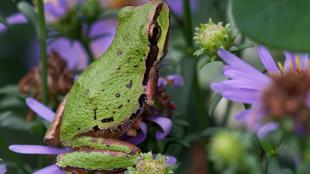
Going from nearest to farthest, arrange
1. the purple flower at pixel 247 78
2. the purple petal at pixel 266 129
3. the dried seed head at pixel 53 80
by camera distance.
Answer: the purple petal at pixel 266 129 < the purple flower at pixel 247 78 < the dried seed head at pixel 53 80

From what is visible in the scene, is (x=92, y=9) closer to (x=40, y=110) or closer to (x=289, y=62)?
(x=40, y=110)

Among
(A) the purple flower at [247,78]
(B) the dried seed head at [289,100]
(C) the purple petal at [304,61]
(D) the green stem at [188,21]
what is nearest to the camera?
(B) the dried seed head at [289,100]

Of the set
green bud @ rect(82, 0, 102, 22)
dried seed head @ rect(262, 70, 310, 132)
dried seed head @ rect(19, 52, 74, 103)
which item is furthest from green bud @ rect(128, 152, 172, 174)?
green bud @ rect(82, 0, 102, 22)

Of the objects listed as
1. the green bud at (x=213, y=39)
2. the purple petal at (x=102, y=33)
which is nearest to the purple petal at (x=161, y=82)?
the green bud at (x=213, y=39)

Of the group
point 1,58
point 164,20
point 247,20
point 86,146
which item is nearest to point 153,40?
point 164,20

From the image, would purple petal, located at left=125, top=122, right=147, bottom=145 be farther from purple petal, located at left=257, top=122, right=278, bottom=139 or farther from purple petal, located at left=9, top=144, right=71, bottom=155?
purple petal, located at left=257, top=122, right=278, bottom=139

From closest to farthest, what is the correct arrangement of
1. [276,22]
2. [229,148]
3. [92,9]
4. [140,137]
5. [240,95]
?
[229,148]
[276,22]
[240,95]
[140,137]
[92,9]

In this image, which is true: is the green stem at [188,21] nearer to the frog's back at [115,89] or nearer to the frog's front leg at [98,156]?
the frog's back at [115,89]

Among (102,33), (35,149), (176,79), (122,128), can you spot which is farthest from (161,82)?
(102,33)
